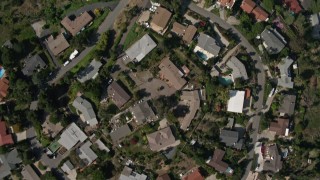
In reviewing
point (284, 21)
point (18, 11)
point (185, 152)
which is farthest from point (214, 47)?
point (18, 11)

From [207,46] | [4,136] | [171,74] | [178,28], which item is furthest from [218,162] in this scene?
[4,136]

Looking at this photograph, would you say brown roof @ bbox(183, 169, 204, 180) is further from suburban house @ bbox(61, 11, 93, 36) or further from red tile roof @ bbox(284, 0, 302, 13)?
red tile roof @ bbox(284, 0, 302, 13)

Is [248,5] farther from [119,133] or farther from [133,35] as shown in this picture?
[119,133]

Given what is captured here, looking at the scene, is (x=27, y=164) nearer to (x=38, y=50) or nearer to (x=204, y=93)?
(x=38, y=50)

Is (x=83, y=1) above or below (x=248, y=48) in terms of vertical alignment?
above

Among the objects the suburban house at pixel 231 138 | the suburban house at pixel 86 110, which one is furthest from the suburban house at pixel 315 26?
the suburban house at pixel 86 110

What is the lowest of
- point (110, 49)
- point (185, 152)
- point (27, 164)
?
point (185, 152)

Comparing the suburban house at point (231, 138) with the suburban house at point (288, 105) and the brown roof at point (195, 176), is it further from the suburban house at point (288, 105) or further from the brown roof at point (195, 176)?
the suburban house at point (288, 105)
